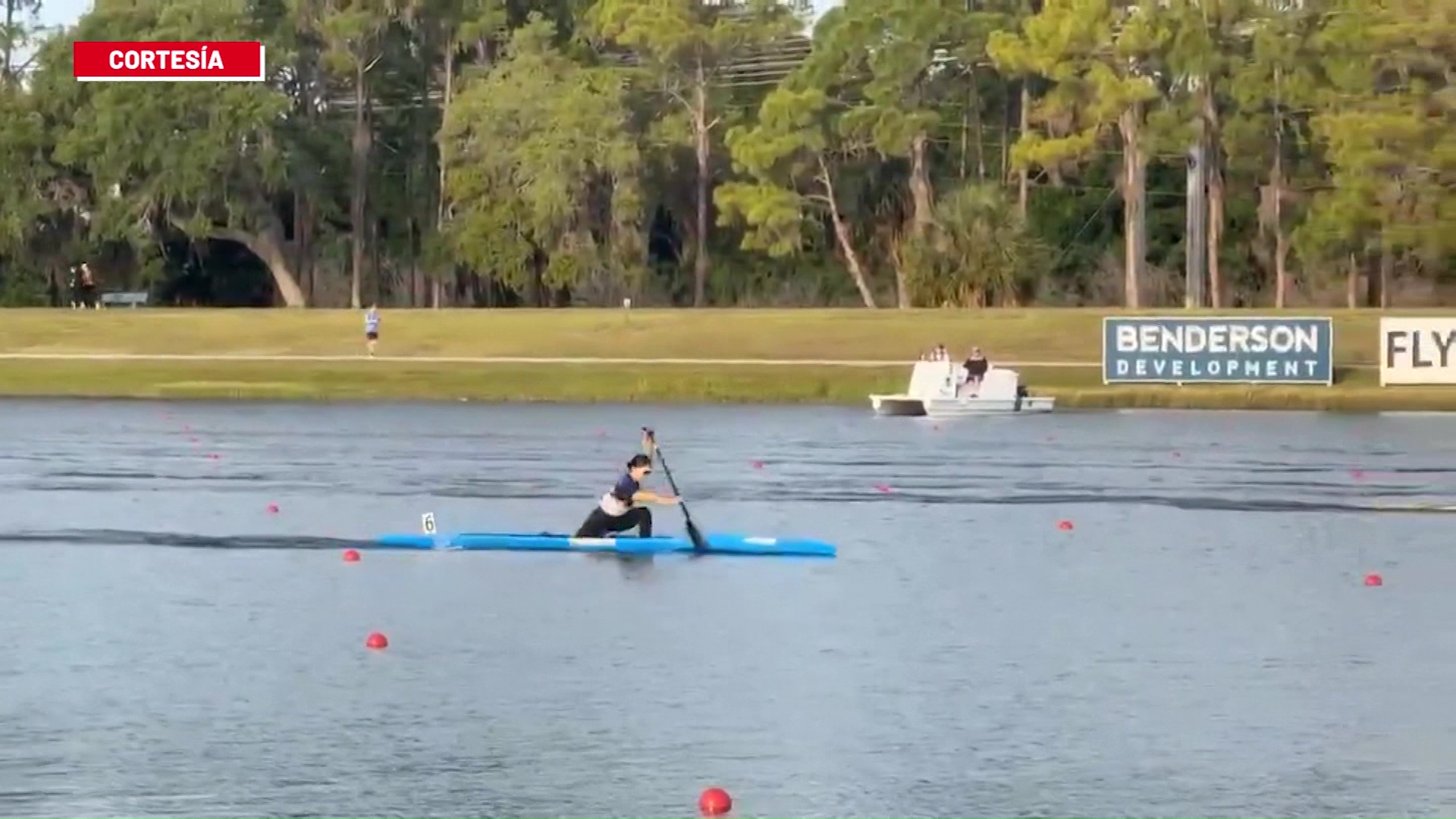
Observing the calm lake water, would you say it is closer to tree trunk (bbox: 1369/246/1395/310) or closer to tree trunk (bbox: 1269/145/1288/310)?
tree trunk (bbox: 1369/246/1395/310)

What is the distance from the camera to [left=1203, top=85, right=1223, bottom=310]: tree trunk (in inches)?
2798

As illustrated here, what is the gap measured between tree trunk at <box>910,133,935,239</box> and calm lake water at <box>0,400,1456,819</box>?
33.1m

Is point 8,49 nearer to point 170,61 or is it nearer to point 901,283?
point 170,61

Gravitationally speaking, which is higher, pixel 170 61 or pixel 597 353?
pixel 170 61

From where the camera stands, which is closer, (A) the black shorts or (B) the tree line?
(A) the black shorts

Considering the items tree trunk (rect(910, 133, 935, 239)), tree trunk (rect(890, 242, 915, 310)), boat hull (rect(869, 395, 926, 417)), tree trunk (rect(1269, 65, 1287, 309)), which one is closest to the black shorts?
boat hull (rect(869, 395, 926, 417))

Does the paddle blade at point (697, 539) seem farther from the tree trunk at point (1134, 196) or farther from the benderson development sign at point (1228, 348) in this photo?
the tree trunk at point (1134, 196)

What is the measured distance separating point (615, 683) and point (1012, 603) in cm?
616

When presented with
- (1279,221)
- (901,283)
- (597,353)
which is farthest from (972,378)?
(1279,221)

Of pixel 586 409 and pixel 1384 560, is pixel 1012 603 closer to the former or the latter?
pixel 1384 560

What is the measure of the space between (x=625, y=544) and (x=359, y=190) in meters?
52.9

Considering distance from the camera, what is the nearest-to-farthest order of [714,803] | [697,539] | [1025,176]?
[714,803] < [697,539] < [1025,176]

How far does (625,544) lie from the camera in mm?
28609

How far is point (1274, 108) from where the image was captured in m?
73.0
